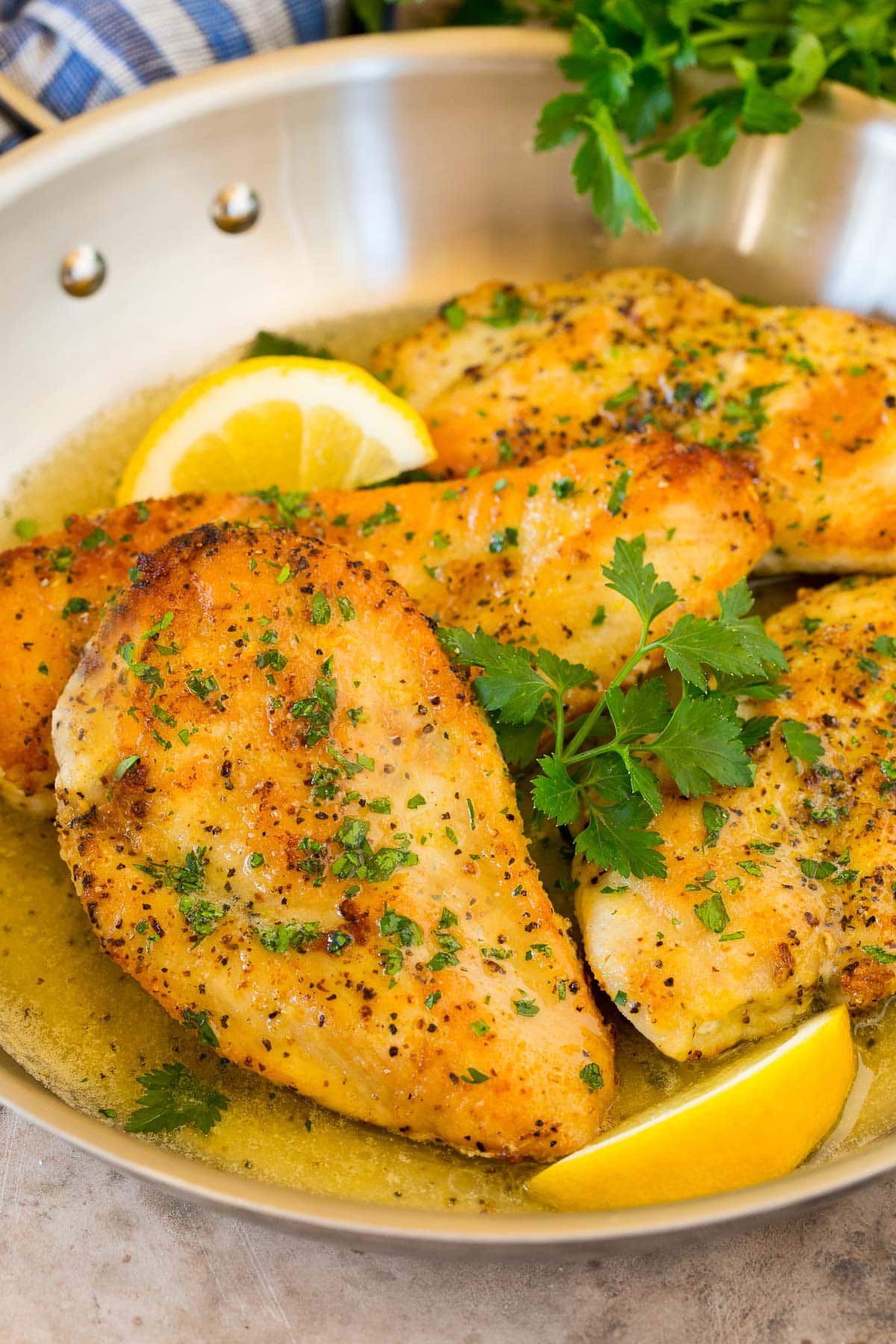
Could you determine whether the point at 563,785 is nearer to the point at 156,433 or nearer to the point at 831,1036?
the point at 831,1036

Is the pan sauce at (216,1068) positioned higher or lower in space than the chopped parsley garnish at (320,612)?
lower

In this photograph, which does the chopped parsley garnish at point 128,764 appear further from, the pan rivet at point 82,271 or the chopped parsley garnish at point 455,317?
the pan rivet at point 82,271

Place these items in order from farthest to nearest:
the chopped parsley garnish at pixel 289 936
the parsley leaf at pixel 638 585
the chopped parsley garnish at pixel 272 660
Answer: the parsley leaf at pixel 638 585 < the chopped parsley garnish at pixel 272 660 < the chopped parsley garnish at pixel 289 936

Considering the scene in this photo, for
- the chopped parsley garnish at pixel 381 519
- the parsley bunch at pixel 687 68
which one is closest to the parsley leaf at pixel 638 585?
the chopped parsley garnish at pixel 381 519

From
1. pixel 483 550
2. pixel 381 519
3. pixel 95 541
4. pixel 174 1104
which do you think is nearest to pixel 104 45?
pixel 95 541

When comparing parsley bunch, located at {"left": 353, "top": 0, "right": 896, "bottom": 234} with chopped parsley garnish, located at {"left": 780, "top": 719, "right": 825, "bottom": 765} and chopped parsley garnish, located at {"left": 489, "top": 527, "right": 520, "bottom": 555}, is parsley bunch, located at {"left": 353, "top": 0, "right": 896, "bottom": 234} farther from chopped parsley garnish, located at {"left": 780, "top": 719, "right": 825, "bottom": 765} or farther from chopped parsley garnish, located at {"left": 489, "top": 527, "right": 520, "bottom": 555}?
chopped parsley garnish, located at {"left": 780, "top": 719, "right": 825, "bottom": 765}

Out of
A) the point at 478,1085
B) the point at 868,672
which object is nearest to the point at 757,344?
the point at 868,672

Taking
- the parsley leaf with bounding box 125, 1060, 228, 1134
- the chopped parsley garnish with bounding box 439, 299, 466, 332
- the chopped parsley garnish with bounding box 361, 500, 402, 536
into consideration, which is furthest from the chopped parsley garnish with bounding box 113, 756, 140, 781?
the chopped parsley garnish with bounding box 439, 299, 466, 332
